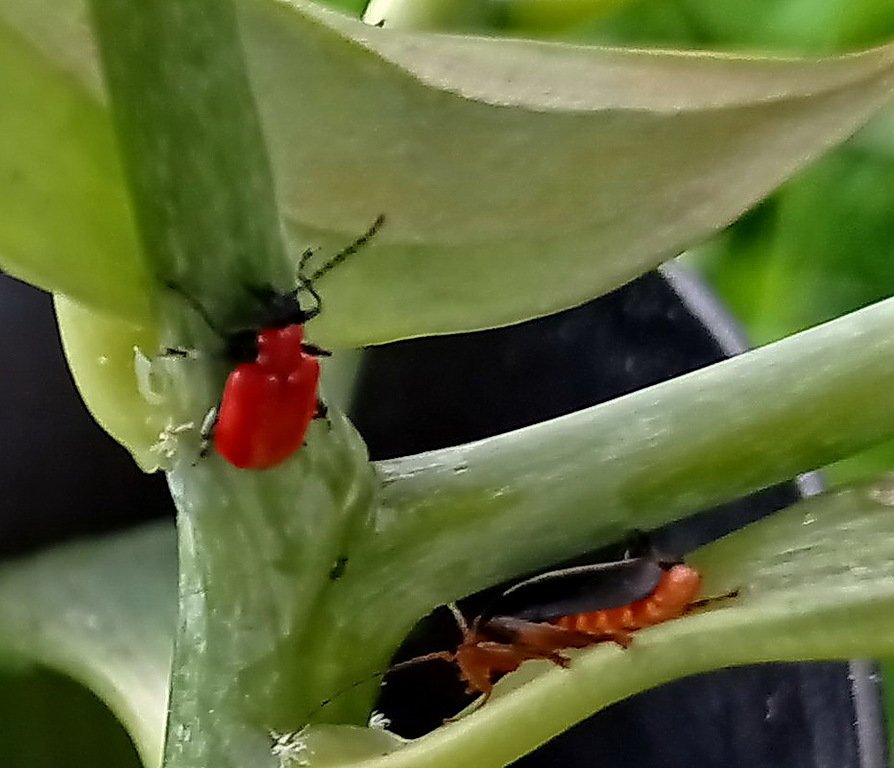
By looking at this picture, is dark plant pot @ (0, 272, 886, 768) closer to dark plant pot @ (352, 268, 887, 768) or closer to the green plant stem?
dark plant pot @ (352, 268, 887, 768)

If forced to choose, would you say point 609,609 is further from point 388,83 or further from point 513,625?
point 388,83

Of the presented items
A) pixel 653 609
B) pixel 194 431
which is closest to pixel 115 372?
pixel 194 431

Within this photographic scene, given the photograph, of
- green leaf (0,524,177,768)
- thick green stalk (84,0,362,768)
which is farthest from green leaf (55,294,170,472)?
green leaf (0,524,177,768)

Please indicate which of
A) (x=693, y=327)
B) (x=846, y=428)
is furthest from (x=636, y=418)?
→ (x=693, y=327)

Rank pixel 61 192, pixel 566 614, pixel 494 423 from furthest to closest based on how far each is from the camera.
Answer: pixel 494 423, pixel 566 614, pixel 61 192

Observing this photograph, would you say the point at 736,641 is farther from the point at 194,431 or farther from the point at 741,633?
the point at 194,431

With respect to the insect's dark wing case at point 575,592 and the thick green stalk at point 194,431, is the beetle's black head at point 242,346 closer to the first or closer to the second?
the thick green stalk at point 194,431

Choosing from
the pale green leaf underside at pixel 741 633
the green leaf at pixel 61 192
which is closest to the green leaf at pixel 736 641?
the pale green leaf underside at pixel 741 633
